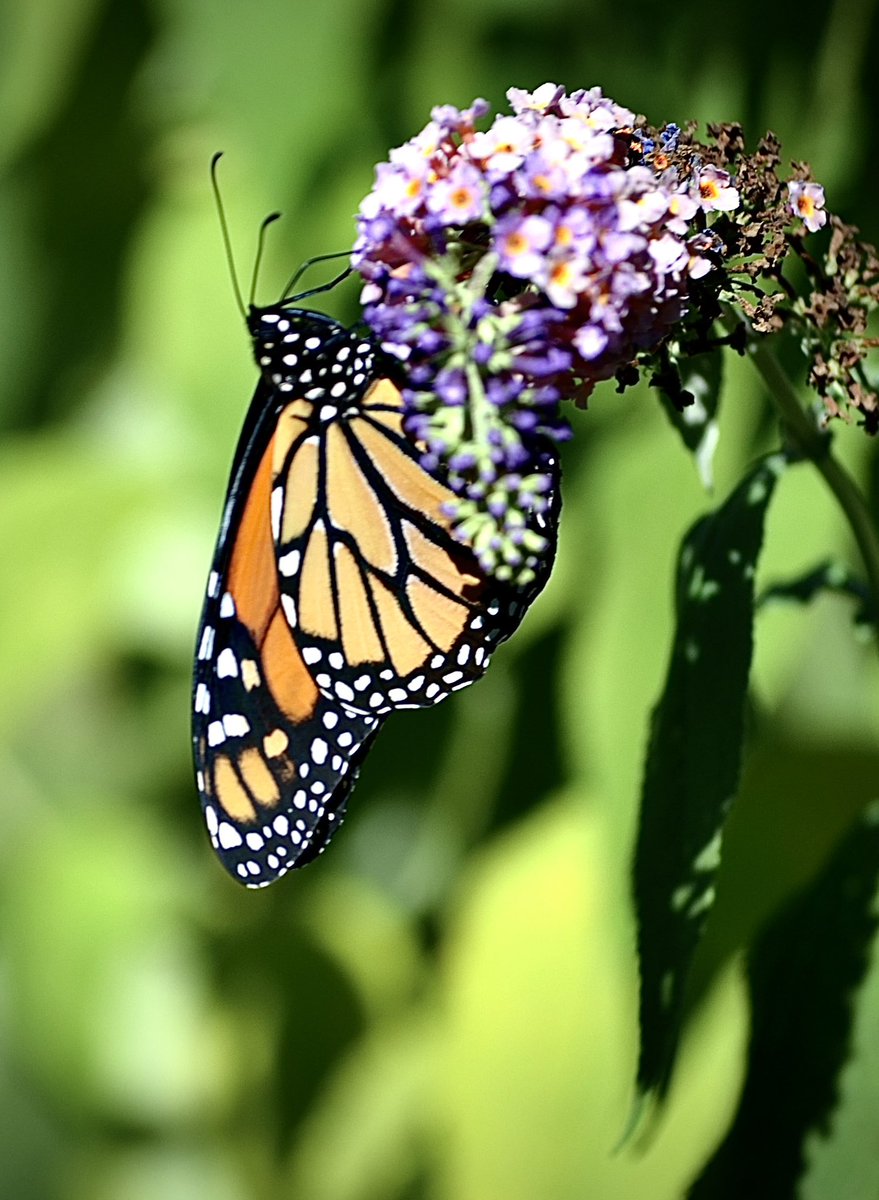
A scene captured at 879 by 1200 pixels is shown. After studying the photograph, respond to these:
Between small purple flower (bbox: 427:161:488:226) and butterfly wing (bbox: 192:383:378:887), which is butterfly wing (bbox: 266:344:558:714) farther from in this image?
small purple flower (bbox: 427:161:488:226)

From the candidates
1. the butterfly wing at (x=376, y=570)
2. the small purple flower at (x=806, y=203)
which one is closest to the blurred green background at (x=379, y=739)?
the butterfly wing at (x=376, y=570)

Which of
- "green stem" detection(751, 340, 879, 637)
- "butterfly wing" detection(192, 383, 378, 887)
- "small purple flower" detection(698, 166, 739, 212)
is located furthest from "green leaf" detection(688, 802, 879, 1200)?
"small purple flower" detection(698, 166, 739, 212)

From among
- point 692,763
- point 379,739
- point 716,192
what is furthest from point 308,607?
point 379,739

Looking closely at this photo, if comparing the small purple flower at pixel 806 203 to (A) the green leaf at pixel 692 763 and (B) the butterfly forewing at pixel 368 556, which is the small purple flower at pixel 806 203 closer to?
(A) the green leaf at pixel 692 763

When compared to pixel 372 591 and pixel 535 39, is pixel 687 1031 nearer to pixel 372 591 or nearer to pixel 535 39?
pixel 372 591

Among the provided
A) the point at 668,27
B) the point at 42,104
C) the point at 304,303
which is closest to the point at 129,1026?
the point at 304,303

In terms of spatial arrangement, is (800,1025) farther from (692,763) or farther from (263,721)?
(263,721)
